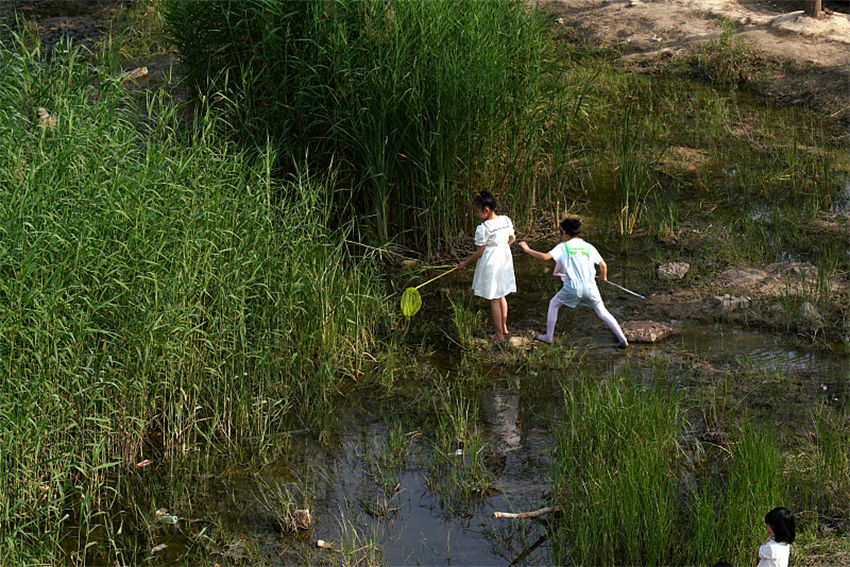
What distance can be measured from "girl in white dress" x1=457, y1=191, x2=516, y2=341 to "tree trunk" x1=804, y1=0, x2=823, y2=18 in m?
8.03

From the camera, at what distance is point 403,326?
7.31m

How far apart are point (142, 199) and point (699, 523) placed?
3.59 m

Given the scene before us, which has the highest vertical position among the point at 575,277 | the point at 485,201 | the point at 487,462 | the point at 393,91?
the point at 393,91

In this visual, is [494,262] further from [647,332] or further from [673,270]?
[673,270]

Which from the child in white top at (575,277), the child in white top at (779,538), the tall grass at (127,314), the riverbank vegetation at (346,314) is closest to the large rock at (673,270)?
the riverbank vegetation at (346,314)

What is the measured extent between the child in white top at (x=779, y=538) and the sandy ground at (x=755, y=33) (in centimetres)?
848

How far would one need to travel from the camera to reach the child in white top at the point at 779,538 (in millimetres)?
3986

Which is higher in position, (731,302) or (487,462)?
(731,302)

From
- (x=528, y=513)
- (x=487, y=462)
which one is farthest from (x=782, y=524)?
(x=487, y=462)

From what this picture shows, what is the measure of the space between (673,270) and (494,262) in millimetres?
1667

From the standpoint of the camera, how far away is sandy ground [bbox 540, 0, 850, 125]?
39.7 feet

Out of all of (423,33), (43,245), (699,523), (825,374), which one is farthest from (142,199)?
(825,374)

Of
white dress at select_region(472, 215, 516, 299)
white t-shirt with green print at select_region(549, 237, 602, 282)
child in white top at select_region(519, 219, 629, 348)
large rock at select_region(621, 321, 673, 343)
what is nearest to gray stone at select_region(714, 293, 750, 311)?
large rock at select_region(621, 321, 673, 343)

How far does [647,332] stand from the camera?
22.6ft
